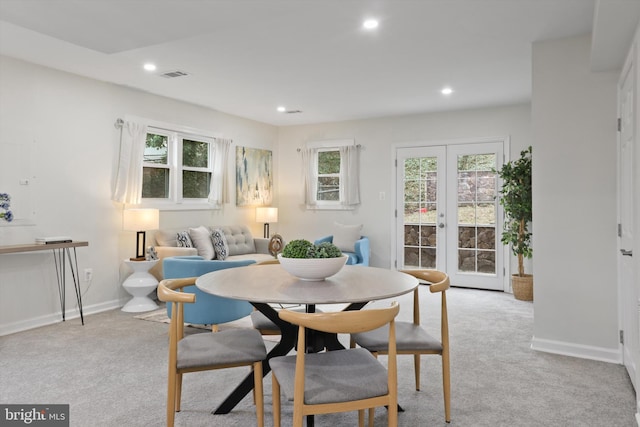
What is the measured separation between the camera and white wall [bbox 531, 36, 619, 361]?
11.0 ft

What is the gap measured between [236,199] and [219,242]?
1215 mm

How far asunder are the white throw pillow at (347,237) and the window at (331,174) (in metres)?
0.50

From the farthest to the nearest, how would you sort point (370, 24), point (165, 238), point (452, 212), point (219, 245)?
point (452, 212) < point (219, 245) < point (165, 238) < point (370, 24)

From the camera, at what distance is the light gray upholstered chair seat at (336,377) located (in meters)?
1.71

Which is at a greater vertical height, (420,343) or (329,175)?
(329,175)

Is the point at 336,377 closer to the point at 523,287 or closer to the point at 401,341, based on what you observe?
the point at 401,341

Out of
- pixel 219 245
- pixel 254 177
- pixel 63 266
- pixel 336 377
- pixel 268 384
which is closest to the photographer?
pixel 336 377

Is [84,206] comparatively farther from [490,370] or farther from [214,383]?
[490,370]

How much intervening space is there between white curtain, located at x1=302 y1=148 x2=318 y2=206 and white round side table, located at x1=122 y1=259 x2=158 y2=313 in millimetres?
3143

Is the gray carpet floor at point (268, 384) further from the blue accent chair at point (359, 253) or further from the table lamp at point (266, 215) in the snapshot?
the table lamp at point (266, 215)

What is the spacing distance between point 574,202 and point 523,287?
233 centimetres

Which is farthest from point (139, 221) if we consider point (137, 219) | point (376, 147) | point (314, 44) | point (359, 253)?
point (376, 147)

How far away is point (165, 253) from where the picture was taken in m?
5.11

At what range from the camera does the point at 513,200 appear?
551 centimetres
